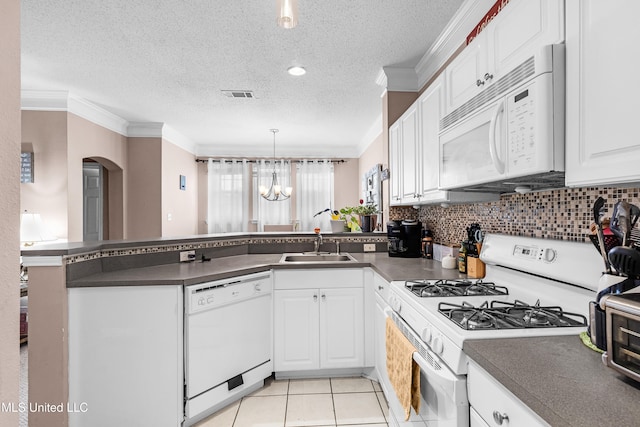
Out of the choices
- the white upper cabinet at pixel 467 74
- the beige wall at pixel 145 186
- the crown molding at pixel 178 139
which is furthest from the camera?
the crown molding at pixel 178 139

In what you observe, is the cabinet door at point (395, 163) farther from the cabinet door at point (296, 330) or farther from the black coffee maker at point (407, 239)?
the cabinet door at point (296, 330)

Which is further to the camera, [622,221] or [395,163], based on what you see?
[395,163]

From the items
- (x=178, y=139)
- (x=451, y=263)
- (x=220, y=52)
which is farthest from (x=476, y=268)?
(x=178, y=139)

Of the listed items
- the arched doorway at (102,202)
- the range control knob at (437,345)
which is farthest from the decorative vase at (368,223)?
the arched doorway at (102,202)

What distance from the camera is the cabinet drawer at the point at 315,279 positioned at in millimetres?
2416

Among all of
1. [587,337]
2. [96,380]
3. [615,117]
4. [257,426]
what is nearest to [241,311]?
[257,426]

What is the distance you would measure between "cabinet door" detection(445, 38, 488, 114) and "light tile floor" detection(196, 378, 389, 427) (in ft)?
6.09

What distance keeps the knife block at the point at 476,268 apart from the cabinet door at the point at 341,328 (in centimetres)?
82

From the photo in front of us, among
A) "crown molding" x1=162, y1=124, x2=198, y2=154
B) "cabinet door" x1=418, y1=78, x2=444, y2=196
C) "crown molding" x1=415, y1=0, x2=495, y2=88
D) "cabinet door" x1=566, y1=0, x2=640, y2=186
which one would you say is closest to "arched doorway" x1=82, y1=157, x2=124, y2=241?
"crown molding" x1=162, y1=124, x2=198, y2=154

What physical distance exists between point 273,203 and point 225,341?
187 inches

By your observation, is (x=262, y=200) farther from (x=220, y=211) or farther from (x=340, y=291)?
(x=340, y=291)

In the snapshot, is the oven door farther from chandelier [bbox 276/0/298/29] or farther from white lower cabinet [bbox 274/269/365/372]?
chandelier [bbox 276/0/298/29]

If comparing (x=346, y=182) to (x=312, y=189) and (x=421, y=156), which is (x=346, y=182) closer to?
(x=312, y=189)

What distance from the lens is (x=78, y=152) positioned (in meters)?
4.01
